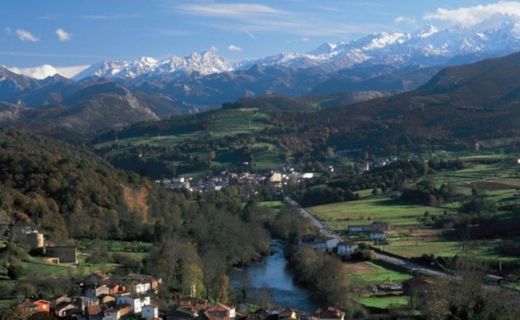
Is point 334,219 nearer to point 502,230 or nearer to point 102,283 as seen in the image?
point 502,230

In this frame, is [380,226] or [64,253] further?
[380,226]

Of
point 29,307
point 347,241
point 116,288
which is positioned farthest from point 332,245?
point 29,307

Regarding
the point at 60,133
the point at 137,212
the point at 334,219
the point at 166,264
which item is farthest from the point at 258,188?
the point at 60,133

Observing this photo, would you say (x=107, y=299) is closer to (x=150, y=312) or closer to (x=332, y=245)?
(x=150, y=312)

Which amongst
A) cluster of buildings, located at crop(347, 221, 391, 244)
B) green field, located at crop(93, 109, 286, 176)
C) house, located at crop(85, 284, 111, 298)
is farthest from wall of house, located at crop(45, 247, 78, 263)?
green field, located at crop(93, 109, 286, 176)

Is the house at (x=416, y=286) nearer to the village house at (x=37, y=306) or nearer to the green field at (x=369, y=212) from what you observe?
the village house at (x=37, y=306)
